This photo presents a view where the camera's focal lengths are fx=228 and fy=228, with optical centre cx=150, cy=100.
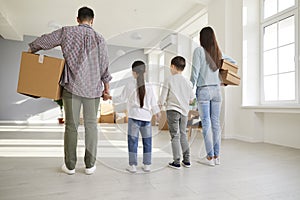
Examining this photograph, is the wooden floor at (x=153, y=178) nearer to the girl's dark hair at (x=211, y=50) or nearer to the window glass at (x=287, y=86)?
the girl's dark hair at (x=211, y=50)

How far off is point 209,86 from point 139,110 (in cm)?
58

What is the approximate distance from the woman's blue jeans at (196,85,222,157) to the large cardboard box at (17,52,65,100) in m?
0.97

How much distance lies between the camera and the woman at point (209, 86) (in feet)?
5.41

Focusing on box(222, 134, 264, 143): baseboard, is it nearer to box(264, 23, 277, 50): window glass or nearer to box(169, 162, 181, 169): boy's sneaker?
box(264, 23, 277, 50): window glass

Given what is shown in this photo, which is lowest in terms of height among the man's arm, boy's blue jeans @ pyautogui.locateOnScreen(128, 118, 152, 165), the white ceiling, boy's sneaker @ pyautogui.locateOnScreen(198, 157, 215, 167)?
boy's sneaker @ pyautogui.locateOnScreen(198, 157, 215, 167)

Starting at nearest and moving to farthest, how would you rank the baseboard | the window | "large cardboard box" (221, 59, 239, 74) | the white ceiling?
"large cardboard box" (221, 59, 239, 74), the window, the baseboard, the white ceiling

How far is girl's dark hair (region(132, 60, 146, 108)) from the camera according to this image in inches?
55.9

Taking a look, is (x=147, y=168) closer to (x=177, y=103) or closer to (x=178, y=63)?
(x=177, y=103)

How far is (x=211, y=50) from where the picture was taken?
1.65 metres

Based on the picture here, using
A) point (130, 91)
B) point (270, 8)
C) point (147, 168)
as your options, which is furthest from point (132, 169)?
point (270, 8)

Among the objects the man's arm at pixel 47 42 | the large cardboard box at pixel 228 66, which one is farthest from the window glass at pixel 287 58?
the man's arm at pixel 47 42

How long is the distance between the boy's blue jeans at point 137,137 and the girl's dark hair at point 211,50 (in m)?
0.64

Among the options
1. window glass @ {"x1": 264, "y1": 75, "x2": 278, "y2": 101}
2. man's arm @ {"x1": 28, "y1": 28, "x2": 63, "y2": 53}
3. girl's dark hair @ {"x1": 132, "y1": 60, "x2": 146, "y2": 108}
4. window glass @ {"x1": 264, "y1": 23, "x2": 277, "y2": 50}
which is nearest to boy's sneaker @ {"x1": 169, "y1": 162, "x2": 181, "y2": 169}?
girl's dark hair @ {"x1": 132, "y1": 60, "x2": 146, "y2": 108}

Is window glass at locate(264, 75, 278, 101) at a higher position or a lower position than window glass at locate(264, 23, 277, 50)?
lower
